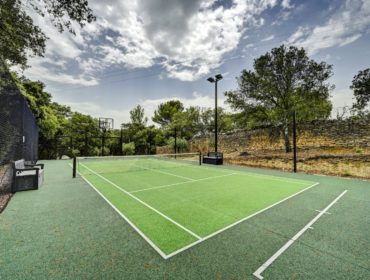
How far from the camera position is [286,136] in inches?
471

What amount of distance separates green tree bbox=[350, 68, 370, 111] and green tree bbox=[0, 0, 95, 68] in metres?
14.3

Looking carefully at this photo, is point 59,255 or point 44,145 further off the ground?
point 44,145

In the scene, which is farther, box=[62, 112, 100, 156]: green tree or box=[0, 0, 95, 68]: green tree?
box=[62, 112, 100, 156]: green tree

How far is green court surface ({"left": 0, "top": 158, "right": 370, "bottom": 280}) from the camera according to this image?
1.95 metres

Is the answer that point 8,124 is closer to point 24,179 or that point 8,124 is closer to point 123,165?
point 24,179

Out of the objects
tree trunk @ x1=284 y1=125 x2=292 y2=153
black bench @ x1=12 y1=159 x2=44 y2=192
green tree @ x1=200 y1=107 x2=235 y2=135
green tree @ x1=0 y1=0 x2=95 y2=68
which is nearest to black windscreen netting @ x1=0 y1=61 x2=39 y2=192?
black bench @ x1=12 y1=159 x2=44 y2=192

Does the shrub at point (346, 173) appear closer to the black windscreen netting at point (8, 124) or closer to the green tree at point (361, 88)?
the green tree at point (361, 88)

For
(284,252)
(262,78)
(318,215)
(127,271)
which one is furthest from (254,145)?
(127,271)

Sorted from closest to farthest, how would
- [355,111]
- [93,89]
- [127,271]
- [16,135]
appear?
[127,271]
[16,135]
[355,111]
[93,89]

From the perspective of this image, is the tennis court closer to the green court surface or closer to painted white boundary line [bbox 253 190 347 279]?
the green court surface

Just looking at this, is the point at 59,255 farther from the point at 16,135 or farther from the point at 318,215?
the point at 16,135

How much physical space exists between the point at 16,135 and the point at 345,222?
891 centimetres

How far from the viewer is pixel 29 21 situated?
5168mm

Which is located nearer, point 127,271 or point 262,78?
point 127,271
